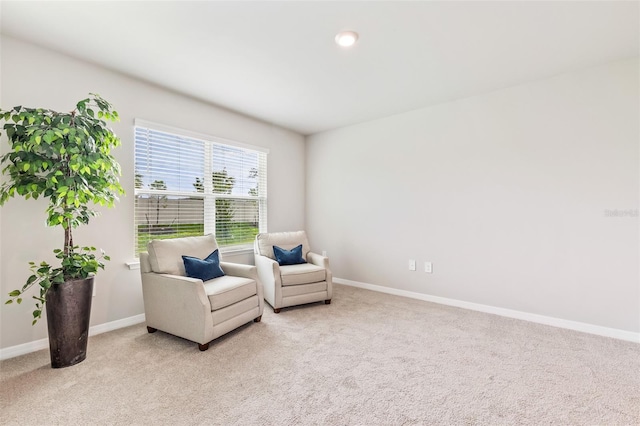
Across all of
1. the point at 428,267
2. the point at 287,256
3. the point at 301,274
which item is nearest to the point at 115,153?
the point at 287,256

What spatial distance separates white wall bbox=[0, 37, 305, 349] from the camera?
2.27 metres

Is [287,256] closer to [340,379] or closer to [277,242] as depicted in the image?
[277,242]

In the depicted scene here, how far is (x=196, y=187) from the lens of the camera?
350cm

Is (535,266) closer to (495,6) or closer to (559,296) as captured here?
(559,296)

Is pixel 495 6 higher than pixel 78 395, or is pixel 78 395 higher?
pixel 495 6

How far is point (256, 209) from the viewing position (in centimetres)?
427

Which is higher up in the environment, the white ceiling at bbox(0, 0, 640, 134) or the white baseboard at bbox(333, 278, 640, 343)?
the white ceiling at bbox(0, 0, 640, 134)

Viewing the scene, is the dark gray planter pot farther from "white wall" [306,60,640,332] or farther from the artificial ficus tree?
"white wall" [306,60,640,332]

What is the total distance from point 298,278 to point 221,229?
1.28 m

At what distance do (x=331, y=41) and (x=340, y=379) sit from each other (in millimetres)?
2485

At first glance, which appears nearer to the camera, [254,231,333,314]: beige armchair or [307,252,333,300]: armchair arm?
[254,231,333,314]: beige armchair

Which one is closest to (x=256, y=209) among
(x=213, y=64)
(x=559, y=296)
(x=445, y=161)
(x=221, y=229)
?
(x=221, y=229)

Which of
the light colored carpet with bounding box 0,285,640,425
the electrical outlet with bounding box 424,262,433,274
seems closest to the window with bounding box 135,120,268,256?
the light colored carpet with bounding box 0,285,640,425

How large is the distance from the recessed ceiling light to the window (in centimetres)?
205
